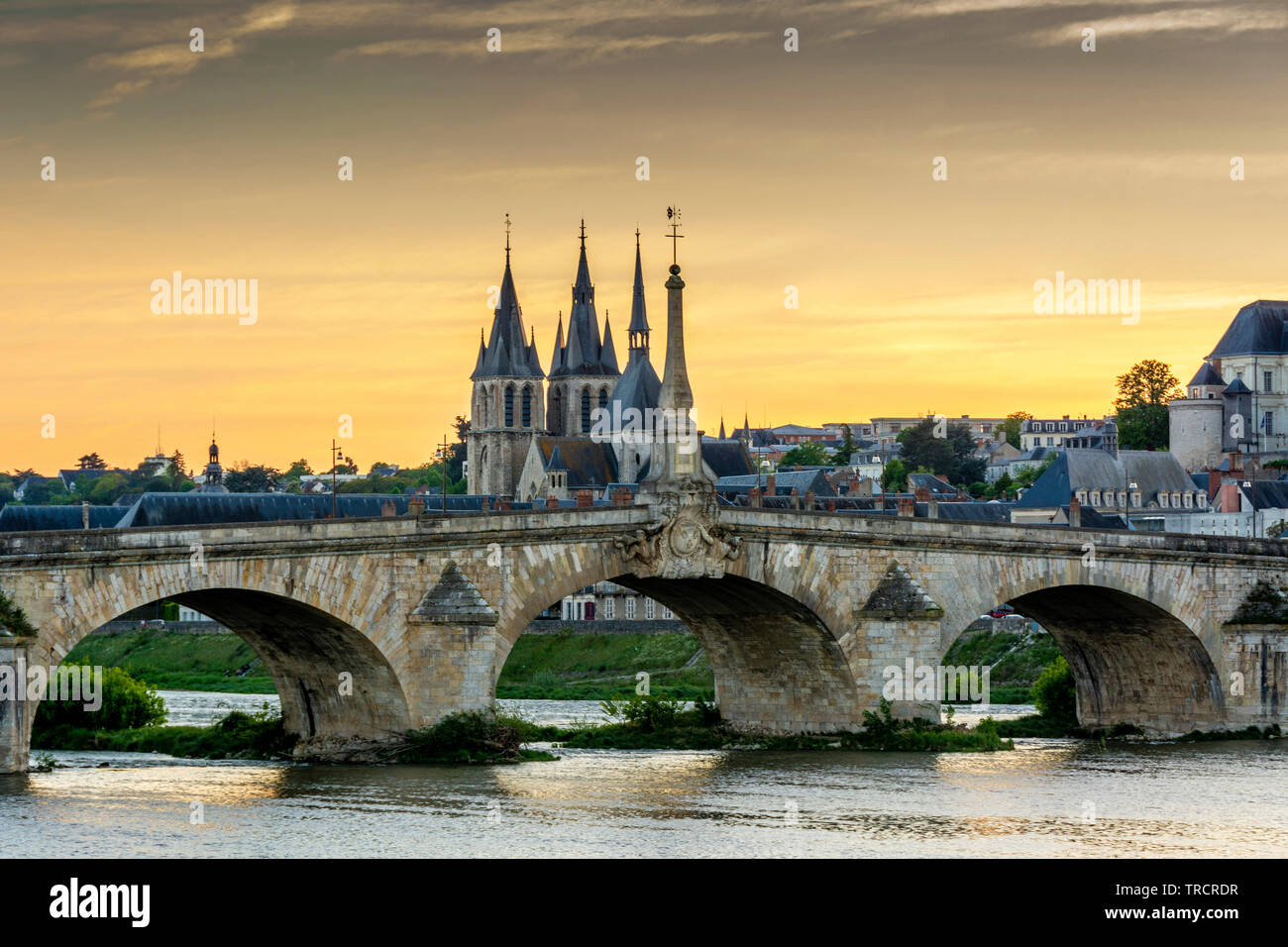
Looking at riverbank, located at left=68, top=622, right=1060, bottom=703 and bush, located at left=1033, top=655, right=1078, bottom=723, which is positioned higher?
bush, located at left=1033, top=655, right=1078, bottom=723

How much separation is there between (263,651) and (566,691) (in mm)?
43340

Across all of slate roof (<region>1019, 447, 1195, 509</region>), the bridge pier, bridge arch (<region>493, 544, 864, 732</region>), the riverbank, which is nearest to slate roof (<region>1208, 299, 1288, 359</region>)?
slate roof (<region>1019, 447, 1195, 509</region>)

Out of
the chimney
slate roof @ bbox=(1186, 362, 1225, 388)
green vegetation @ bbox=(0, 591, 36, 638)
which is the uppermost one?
slate roof @ bbox=(1186, 362, 1225, 388)

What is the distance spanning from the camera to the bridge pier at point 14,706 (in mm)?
43625

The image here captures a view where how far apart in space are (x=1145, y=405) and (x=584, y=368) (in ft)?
152

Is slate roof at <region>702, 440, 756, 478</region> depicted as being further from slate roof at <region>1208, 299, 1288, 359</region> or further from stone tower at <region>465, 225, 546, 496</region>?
slate roof at <region>1208, 299, 1288, 359</region>

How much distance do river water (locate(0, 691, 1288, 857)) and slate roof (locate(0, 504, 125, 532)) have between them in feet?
139

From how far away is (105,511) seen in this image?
100375 millimetres

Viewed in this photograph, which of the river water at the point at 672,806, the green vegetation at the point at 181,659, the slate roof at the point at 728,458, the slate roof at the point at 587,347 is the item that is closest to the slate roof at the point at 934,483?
the slate roof at the point at 728,458

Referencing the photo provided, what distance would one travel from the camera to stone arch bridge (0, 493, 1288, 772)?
46719mm

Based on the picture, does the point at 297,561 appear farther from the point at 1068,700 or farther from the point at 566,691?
the point at 566,691

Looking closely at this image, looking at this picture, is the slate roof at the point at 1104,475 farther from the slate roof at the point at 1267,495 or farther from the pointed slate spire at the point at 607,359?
the pointed slate spire at the point at 607,359

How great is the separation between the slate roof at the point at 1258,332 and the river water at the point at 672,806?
364 feet

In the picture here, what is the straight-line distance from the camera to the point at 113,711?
206ft
